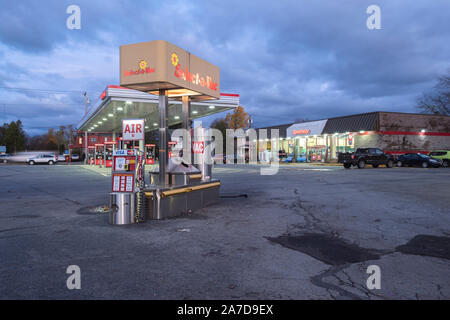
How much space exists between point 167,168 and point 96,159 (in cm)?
3575

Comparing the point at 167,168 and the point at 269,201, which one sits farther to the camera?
the point at 269,201

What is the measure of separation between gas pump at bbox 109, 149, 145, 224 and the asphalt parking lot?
0.30m

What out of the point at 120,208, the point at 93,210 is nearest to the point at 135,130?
the point at 120,208

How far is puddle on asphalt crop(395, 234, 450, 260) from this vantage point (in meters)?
4.73

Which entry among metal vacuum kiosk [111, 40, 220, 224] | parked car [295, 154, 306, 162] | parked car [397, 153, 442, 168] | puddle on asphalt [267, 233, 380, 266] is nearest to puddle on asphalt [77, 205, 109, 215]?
metal vacuum kiosk [111, 40, 220, 224]

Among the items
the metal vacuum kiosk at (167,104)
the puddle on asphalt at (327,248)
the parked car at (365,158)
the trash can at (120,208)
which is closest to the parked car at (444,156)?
the parked car at (365,158)

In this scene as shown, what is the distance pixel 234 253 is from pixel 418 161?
3182cm

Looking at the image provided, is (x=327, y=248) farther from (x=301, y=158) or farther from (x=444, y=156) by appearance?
(x=301, y=158)

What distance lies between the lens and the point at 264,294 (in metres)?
3.36

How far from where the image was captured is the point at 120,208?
6.71 m

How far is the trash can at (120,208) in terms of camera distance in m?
Answer: 6.70

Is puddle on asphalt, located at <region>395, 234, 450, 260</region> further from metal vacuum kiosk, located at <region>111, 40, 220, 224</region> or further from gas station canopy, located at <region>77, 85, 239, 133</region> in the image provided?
gas station canopy, located at <region>77, 85, 239, 133</region>
